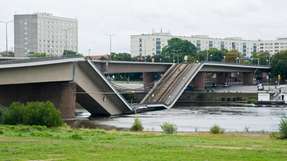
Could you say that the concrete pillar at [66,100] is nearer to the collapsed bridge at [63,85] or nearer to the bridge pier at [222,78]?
the collapsed bridge at [63,85]

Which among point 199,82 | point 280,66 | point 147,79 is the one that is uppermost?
point 280,66

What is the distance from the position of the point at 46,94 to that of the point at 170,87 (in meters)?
36.7

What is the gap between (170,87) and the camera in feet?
386

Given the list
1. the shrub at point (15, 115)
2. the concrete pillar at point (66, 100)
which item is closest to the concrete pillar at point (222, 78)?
the concrete pillar at point (66, 100)

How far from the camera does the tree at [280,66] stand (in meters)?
182

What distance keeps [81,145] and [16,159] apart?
595 centimetres

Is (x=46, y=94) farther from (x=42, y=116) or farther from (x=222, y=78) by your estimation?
(x=222, y=78)

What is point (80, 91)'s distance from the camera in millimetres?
85938

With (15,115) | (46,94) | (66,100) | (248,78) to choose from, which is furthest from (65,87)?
(248,78)

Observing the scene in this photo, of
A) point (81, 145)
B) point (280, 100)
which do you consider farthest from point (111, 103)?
point (81, 145)

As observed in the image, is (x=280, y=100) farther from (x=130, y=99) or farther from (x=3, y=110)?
(x=3, y=110)

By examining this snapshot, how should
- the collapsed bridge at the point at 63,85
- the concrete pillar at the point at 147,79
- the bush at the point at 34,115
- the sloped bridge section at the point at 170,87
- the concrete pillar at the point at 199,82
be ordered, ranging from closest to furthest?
1. the bush at the point at 34,115
2. the collapsed bridge at the point at 63,85
3. the sloped bridge section at the point at 170,87
4. the concrete pillar at the point at 147,79
5. the concrete pillar at the point at 199,82

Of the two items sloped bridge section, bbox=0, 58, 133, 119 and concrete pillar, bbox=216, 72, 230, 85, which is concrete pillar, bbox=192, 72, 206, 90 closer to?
concrete pillar, bbox=216, 72, 230, 85

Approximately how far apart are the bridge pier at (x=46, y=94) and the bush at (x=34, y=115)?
2058 cm
